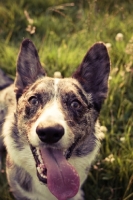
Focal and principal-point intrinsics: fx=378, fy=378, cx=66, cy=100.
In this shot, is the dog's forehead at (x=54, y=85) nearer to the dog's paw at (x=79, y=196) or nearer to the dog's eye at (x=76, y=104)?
the dog's eye at (x=76, y=104)

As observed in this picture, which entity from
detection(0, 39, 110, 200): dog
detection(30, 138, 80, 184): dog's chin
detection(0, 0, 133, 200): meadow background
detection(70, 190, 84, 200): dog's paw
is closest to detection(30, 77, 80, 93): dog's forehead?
detection(0, 39, 110, 200): dog

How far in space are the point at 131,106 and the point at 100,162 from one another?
88cm

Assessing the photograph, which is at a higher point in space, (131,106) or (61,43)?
(61,43)

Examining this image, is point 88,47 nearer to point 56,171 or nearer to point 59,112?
point 59,112

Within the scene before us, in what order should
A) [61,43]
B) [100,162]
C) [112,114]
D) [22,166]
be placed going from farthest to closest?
[61,43], [112,114], [100,162], [22,166]

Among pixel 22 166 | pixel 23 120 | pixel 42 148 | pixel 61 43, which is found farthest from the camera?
pixel 61 43

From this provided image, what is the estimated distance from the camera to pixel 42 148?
3006 mm

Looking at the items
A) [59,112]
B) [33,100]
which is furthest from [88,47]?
[59,112]

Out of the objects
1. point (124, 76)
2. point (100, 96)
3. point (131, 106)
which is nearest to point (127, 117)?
point (131, 106)

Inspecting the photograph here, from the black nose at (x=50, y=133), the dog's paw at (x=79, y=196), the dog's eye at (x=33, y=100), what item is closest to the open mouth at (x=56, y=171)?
the black nose at (x=50, y=133)

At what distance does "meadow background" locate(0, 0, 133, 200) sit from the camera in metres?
3.93

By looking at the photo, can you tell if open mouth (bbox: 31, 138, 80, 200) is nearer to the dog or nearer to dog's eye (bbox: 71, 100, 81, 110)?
the dog

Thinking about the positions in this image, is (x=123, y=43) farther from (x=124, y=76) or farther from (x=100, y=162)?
(x=100, y=162)

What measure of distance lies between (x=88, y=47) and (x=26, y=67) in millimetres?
1810
